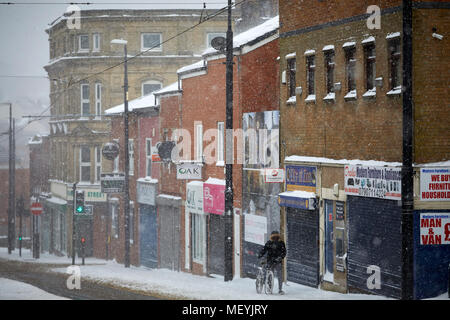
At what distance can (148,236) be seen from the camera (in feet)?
125

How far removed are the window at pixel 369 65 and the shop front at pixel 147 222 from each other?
60.3 feet

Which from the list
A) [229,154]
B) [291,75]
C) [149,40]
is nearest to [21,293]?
[229,154]

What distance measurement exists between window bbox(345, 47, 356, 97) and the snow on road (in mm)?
9192

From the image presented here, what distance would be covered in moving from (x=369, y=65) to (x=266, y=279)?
6040 millimetres

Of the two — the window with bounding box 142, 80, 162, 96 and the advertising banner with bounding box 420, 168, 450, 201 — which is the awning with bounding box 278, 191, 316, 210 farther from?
the window with bounding box 142, 80, 162, 96

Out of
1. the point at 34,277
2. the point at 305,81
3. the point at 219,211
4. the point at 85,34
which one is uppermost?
the point at 85,34

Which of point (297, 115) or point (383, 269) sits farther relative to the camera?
point (297, 115)

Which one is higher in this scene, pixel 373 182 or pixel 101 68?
pixel 101 68

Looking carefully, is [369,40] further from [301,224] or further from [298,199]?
[301,224]

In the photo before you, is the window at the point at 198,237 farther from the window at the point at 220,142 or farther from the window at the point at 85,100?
the window at the point at 85,100

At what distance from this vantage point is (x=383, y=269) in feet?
62.1
